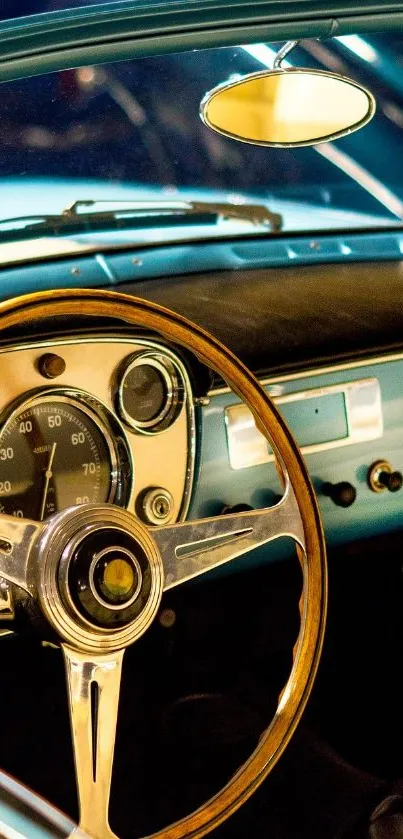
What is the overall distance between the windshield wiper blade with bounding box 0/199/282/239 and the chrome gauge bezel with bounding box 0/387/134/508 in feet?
1.76

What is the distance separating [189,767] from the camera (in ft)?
7.55

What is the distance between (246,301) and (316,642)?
0.79m

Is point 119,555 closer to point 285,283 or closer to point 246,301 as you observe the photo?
point 246,301

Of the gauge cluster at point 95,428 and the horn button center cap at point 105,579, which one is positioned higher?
the gauge cluster at point 95,428

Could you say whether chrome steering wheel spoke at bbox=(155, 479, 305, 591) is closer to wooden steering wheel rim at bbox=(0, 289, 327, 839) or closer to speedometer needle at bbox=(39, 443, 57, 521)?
wooden steering wheel rim at bbox=(0, 289, 327, 839)

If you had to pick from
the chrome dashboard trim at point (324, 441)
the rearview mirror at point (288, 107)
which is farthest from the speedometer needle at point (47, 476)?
the rearview mirror at point (288, 107)

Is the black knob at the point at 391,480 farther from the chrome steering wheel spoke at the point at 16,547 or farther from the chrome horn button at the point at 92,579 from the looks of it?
the chrome steering wheel spoke at the point at 16,547

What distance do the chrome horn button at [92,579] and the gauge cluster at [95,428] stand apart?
0.68ft

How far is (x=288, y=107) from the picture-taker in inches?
78.5

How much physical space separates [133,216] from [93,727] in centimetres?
126

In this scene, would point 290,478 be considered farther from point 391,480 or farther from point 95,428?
point 391,480

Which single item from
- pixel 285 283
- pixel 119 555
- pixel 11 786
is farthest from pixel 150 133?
pixel 11 786

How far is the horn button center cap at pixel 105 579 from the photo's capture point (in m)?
1.52

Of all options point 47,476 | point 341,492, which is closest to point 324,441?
point 341,492
